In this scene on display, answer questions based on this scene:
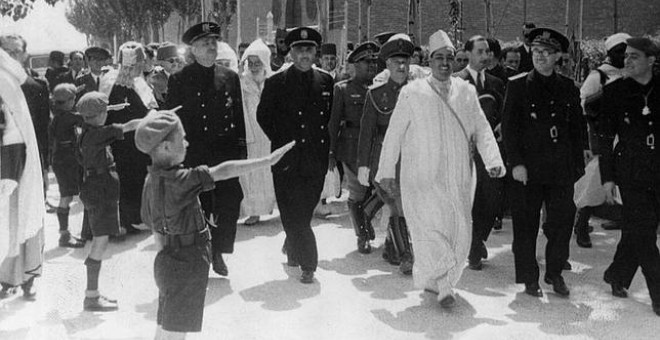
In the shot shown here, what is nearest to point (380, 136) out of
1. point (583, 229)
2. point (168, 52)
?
point (583, 229)

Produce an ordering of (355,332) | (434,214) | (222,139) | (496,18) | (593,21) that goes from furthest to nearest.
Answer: (496,18), (593,21), (222,139), (434,214), (355,332)

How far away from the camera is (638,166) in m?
6.23

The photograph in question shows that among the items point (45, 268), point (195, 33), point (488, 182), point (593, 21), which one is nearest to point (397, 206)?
point (488, 182)

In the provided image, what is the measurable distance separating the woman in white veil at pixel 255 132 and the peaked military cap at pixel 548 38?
12.1ft

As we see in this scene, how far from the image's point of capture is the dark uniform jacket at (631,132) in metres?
6.22

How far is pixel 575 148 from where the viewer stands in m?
6.67

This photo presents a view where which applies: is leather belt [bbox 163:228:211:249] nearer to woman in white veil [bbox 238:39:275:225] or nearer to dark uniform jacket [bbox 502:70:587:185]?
dark uniform jacket [bbox 502:70:587:185]

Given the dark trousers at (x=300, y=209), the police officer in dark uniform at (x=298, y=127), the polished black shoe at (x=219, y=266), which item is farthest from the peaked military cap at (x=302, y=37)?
the polished black shoe at (x=219, y=266)

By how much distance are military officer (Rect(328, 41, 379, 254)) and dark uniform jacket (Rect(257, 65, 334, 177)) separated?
1097 millimetres

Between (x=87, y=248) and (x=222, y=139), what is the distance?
2.26 meters

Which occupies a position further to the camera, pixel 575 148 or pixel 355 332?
pixel 575 148

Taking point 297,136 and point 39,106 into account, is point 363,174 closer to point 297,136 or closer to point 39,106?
point 297,136

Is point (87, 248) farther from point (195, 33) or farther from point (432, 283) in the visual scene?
point (432, 283)

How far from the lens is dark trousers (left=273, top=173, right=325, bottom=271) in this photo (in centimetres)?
704
